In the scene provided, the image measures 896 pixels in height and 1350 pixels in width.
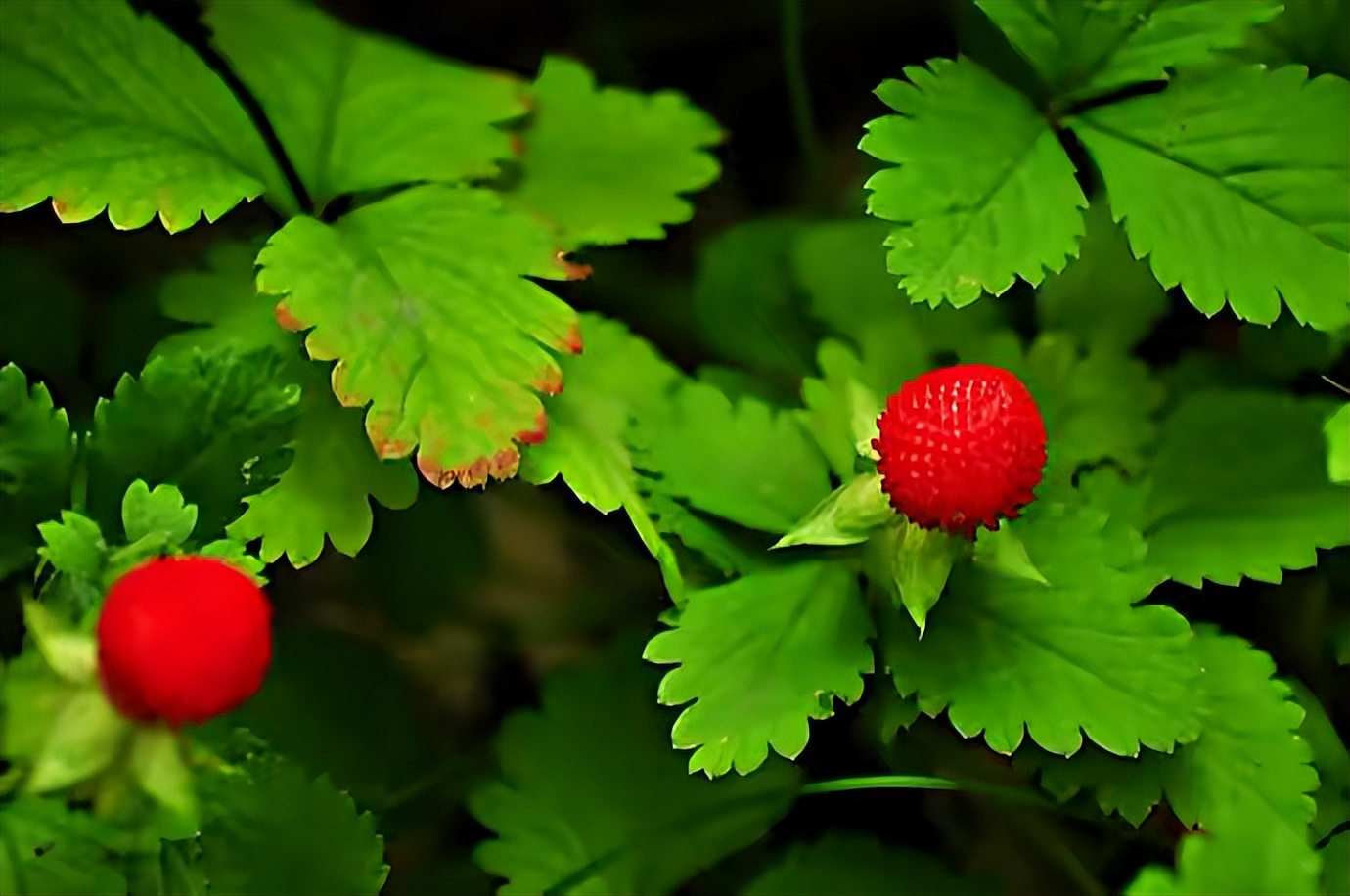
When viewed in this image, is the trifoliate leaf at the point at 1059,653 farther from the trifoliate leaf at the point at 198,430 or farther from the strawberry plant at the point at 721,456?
the trifoliate leaf at the point at 198,430

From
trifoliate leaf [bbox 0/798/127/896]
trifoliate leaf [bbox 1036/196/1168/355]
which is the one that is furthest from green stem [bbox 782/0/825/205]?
trifoliate leaf [bbox 0/798/127/896]

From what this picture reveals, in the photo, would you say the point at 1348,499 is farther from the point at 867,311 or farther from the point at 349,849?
the point at 349,849

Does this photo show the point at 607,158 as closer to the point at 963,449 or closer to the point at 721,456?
the point at 721,456

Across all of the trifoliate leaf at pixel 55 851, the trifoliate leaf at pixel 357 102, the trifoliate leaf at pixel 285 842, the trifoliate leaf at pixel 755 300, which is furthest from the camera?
the trifoliate leaf at pixel 755 300

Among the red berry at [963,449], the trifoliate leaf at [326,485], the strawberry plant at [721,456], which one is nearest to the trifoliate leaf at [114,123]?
the strawberry plant at [721,456]

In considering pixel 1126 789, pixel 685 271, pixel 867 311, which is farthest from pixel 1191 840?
pixel 685 271
